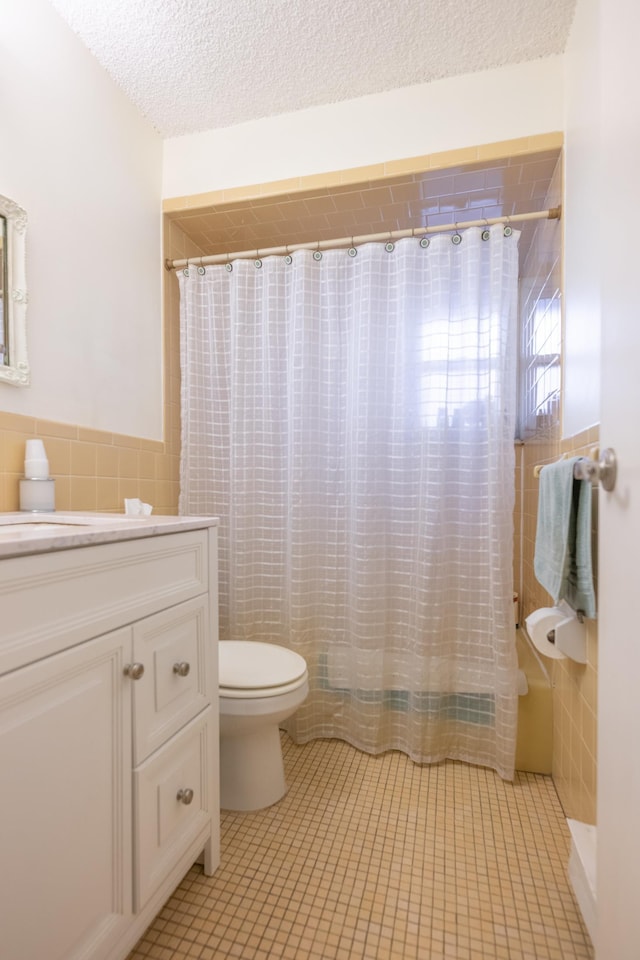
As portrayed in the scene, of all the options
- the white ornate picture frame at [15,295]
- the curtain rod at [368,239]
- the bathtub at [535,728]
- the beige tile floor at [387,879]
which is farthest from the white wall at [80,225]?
the bathtub at [535,728]

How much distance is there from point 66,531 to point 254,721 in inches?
33.7

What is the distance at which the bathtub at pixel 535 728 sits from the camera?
1634 millimetres

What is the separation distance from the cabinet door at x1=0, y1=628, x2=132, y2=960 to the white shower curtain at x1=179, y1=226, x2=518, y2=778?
102 centimetres

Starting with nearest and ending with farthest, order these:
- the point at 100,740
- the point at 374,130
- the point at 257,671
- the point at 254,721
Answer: the point at 100,740 → the point at 254,721 → the point at 257,671 → the point at 374,130

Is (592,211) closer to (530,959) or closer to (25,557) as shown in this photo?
(25,557)

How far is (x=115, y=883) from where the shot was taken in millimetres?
845

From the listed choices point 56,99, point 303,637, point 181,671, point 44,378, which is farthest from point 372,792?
point 56,99

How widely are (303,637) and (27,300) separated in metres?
1.46

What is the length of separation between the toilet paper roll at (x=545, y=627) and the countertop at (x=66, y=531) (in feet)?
3.00

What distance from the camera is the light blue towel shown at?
1081 mm

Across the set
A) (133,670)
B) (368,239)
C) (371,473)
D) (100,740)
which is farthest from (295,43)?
(100,740)

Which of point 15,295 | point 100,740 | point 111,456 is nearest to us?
point 100,740

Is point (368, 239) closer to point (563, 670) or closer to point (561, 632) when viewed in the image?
point (561, 632)

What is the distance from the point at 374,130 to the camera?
5.71 ft
